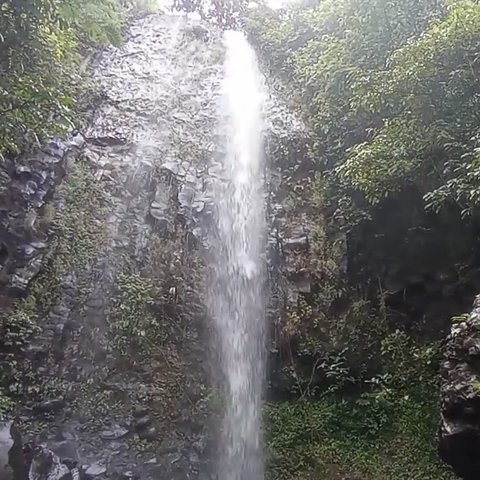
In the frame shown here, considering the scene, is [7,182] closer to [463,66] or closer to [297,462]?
[297,462]

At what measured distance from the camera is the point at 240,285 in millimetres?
6672

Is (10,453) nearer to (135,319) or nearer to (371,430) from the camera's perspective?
(135,319)

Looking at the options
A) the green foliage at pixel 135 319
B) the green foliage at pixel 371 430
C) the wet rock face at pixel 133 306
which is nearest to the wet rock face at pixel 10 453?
the wet rock face at pixel 133 306

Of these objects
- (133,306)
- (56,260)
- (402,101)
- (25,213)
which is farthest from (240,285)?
(402,101)

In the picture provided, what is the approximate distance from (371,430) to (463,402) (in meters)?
1.54

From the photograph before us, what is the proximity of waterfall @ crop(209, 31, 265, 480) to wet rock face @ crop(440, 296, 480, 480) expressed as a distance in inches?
71.8

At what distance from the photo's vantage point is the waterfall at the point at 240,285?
18.3 ft

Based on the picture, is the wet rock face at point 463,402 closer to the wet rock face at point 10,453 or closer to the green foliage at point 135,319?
the green foliage at point 135,319

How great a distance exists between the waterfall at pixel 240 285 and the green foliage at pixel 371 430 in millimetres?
259

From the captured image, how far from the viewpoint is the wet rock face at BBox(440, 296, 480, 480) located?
4199 mm

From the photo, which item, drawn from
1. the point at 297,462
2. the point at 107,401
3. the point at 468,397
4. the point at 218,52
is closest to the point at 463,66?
the point at 468,397

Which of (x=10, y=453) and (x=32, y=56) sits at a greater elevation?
(x=32, y=56)

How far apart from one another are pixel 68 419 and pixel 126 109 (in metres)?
5.07

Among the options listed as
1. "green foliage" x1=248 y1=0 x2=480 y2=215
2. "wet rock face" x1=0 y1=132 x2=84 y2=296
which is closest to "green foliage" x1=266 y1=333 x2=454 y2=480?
"green foliage" x1=248 y1=0 x2=480 y2=215
